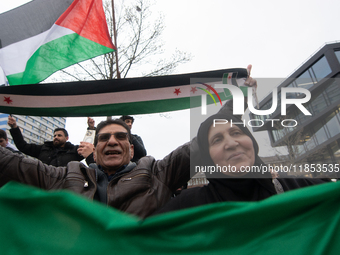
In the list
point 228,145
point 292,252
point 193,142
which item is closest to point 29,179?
point 193,142

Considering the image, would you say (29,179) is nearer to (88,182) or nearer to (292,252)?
(88,182)

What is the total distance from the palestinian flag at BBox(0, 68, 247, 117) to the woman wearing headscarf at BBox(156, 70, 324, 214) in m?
1.33

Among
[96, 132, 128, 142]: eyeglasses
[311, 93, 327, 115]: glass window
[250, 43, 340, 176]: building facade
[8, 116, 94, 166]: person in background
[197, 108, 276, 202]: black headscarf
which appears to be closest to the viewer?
[197, 108, 276, 202]: black headscarf

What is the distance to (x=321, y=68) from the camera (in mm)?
25344

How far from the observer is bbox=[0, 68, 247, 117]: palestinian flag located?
295 cm

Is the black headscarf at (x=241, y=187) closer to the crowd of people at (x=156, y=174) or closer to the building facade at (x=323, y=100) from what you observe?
the crowd of people at (x=156, y=174)

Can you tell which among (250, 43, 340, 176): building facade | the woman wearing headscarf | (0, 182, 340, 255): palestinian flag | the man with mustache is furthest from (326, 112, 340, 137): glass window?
(0, 182, 340, 255): palestinian flag

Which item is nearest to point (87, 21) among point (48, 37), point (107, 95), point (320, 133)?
point (48, 37)

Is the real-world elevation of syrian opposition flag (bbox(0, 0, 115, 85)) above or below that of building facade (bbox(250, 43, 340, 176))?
below

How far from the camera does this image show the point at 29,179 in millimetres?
1864

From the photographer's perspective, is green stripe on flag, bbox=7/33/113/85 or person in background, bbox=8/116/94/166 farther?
person in background, bbox=8/116/94/166

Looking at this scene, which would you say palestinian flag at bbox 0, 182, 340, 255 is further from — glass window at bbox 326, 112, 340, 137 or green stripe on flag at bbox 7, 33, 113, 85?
glass window at bbox 326, 112, 340, 137

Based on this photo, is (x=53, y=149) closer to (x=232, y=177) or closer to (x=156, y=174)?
(x=156, y=174)

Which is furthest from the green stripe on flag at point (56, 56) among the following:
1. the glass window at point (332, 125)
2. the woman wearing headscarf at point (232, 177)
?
the glass window at point (332, 125)
